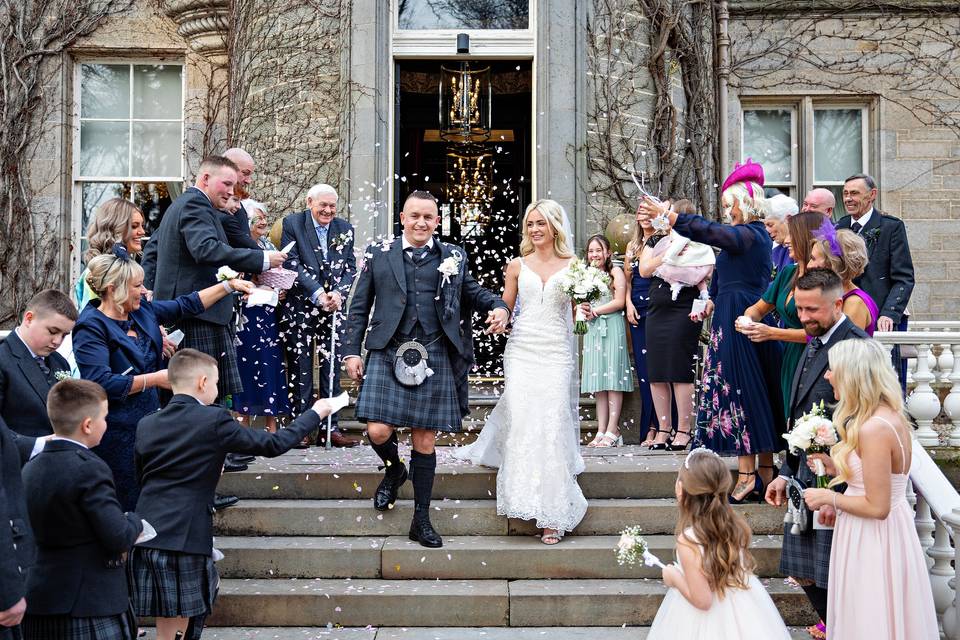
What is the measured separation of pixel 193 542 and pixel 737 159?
27.1 ft

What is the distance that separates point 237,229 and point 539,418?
7.29 ft

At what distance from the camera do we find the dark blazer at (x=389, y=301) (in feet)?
18.9

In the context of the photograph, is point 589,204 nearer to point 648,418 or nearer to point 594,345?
point 594,345

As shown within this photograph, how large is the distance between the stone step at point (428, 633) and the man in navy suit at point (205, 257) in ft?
4.81

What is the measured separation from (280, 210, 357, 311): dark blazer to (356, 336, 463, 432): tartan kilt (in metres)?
1.68

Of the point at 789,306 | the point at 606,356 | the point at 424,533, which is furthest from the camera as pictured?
the point at 606,356

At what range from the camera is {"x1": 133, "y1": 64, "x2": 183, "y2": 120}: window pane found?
10.7 m

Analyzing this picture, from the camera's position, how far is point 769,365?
6039mm

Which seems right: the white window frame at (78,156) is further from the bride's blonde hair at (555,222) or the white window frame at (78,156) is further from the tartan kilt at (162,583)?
the tartan kilt at (162,583)

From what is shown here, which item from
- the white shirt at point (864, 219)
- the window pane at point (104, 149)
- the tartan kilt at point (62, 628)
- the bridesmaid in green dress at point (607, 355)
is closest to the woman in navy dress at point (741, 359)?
the white shirt at point (864, 219)

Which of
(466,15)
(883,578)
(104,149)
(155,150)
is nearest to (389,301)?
(883,578)

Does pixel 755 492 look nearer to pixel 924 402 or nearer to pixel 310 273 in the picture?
pixel 924 402

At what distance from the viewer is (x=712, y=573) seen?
3889 mm

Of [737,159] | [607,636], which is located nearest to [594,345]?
[607,636]
